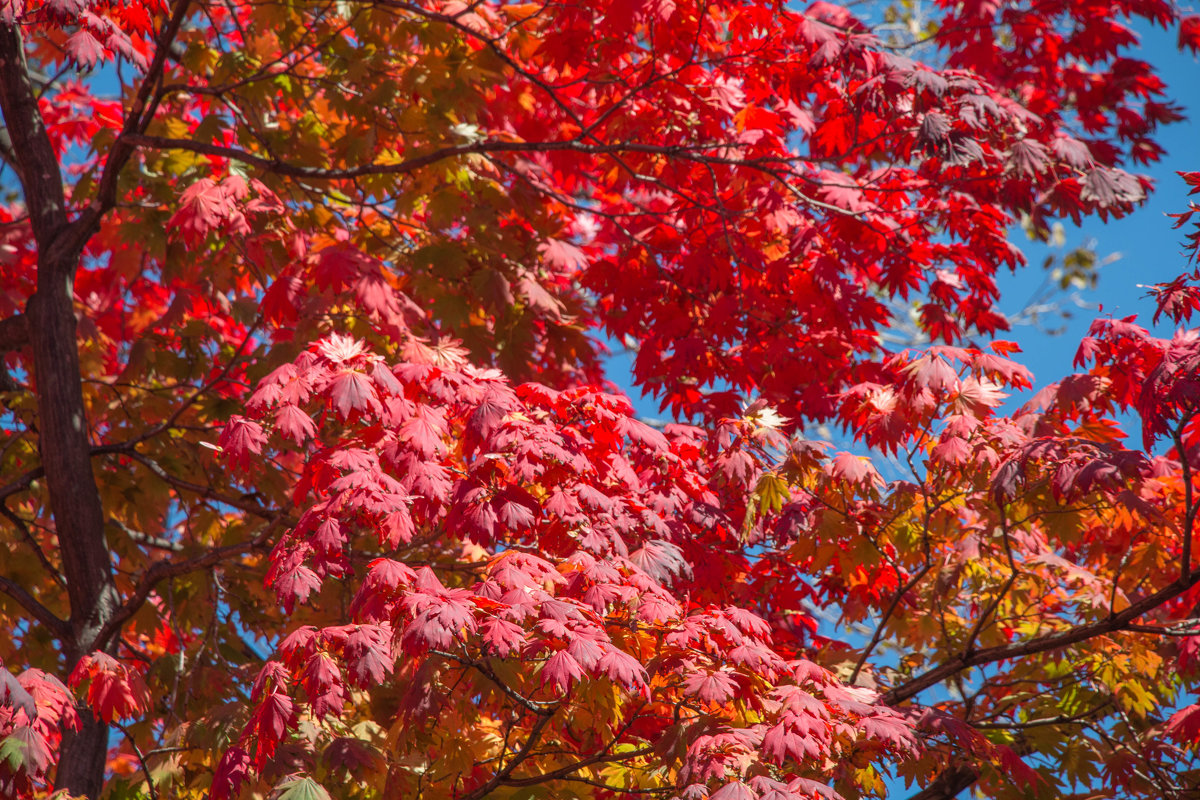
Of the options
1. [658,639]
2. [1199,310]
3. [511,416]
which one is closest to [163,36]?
[511,416]

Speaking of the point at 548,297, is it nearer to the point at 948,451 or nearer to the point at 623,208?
the point at 623,208

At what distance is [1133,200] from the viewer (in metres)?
5.12

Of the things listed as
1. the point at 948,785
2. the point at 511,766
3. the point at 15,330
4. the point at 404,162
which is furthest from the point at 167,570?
the point at 948,785

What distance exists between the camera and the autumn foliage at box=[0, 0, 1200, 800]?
3.60 metres

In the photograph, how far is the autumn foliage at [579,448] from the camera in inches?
142

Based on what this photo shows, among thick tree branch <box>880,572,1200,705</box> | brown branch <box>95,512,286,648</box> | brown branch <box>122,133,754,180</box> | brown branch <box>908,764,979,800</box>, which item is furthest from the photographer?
brown branch <box>908,764,979,800</box>

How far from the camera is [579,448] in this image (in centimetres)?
400

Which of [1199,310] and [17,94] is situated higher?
[17,94]

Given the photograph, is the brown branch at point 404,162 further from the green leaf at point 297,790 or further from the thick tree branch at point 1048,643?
the green leaf at point 297,790

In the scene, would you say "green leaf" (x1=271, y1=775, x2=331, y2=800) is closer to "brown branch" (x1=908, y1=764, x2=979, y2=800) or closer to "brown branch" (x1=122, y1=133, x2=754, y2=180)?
"brown branch" (x1=122, y1=133, x2=754, y2=180)

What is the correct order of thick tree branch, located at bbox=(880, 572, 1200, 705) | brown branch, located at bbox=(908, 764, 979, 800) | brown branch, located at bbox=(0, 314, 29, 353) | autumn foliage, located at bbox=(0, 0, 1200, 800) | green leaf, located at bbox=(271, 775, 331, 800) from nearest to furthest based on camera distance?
green leaf, located at bbox=(271, 775, 331, 800) < autumn foliage, located at bbox=(0, 0, 1200, 800) < thick tree branch, located at bbox=(880, 572, 1200, 705) < brown branch, located at bbox=(908, 764, 979, 800) < brown branch, located at bbox=(0, 314, 29, 353)

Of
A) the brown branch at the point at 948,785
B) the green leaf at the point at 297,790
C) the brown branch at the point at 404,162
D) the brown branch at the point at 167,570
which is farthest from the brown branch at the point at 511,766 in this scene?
the brown branch at the point at 404,162

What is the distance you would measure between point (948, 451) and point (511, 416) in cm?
178

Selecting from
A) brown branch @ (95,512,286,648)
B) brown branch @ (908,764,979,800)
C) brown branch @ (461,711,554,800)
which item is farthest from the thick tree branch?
brown branch @ (95,512,286,648)
